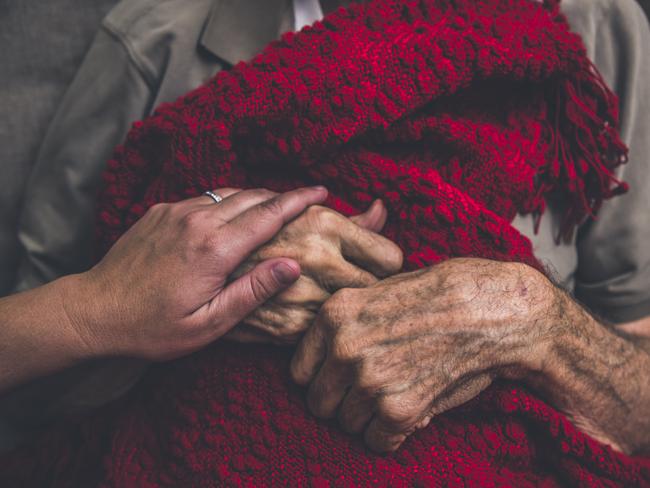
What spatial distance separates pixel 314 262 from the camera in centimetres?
67

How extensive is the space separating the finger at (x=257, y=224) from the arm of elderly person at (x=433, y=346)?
11cm

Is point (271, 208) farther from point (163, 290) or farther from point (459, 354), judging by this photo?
point (459, 354)

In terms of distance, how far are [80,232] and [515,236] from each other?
68cm

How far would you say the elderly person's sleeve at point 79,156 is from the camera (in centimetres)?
93

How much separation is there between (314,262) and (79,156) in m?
0.50

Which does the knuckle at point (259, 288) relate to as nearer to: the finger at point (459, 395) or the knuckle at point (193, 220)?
the knuckle at point (193, 220)

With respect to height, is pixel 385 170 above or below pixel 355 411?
above

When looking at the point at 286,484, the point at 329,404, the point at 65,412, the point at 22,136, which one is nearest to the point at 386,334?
the point at 329,404

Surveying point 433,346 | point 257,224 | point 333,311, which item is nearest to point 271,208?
point 257,224

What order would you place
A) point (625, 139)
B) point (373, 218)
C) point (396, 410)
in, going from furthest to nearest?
point (625, 139) < point (373, 218) < point (396, 410)

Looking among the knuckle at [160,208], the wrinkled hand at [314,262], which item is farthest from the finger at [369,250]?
the knuckle at [160,208]

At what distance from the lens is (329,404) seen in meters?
0.66

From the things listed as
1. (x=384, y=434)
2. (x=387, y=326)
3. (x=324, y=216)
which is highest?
(x=324, y=216)

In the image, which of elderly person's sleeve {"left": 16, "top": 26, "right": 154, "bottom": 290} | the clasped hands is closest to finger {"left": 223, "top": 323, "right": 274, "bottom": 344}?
the clasped hands
